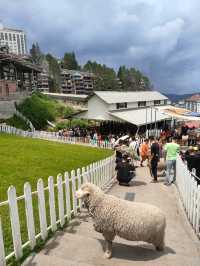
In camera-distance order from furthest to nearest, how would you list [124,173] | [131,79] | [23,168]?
[131,79] → [23,168] → [124,173]

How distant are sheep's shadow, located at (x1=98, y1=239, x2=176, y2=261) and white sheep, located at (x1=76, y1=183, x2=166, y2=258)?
141 mm

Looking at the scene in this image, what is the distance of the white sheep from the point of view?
14.4ft

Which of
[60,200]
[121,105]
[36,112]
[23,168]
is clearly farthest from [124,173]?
[121,105]

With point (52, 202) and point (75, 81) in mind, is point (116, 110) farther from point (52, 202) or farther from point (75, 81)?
point (75, 81)

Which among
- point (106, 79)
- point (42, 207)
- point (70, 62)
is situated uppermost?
point (70, 62)

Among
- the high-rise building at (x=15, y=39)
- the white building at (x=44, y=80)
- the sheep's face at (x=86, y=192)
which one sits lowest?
the sheep's face at (x=86, y=192)

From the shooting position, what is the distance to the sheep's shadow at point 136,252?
433cm

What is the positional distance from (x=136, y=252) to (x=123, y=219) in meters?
0.61

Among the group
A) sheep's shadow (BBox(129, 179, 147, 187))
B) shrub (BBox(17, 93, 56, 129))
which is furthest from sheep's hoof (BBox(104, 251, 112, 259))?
shrub (BBox(17, 93, 56, 129))

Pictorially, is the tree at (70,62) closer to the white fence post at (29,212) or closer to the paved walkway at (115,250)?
the paved walkway at (115,250)

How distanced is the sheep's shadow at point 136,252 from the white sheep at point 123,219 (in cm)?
14

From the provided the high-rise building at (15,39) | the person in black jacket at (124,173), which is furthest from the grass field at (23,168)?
the high-rise building at (15,39)

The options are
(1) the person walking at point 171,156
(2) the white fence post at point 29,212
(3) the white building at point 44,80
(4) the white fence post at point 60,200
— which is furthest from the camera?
(3) the white building at point 44,80

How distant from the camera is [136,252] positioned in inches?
176
